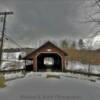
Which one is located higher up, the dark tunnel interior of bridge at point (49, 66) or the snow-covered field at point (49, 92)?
the dark tunnel interior of bridge at point (49, 66)

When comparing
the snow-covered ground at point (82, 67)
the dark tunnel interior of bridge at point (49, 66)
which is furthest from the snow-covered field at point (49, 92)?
the snow-covered ground at point (82, 67)

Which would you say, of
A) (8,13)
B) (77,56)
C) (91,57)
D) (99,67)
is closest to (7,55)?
(77,56)

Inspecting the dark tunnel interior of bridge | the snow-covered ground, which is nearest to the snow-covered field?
the dark tunnel interior of bridge

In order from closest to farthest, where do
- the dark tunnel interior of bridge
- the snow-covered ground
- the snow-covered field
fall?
the snow-covered field
the dark tunnel interior of bridge
the snow-covered ground

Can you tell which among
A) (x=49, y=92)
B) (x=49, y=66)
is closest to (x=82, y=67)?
(x=49, y=66)

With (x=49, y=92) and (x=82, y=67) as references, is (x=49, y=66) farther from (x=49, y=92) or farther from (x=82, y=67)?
(x=49, y=92)

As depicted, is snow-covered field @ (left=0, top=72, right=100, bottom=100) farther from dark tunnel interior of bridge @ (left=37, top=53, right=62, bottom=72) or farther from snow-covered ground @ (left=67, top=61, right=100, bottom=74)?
snow-covered ground @ (left=67, top=61, right=100, bottom=74)

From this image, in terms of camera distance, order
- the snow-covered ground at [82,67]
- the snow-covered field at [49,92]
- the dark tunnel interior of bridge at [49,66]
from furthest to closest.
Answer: the snow-covered ground at [82,67] → the dark tunnel interior of bridge at [49,66] → the snow-covered field at [49,92]

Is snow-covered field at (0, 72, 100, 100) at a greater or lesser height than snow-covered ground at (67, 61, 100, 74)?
lesser

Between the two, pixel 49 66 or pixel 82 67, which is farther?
pixel 82 67

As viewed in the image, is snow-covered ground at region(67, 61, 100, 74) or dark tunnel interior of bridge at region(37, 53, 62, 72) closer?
dark tunnel interior of bridge at region(37, 53, 62, 72)

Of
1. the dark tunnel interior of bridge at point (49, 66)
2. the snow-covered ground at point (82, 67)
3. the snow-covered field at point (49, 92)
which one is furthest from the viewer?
the snow-covered ground at point (82, 67)

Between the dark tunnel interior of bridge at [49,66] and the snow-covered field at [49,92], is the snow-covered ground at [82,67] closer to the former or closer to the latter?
the dark tunnel interior of bridge at [49,66]

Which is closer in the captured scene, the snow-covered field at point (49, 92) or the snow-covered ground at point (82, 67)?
the snow-covered field at point (49, 92)
